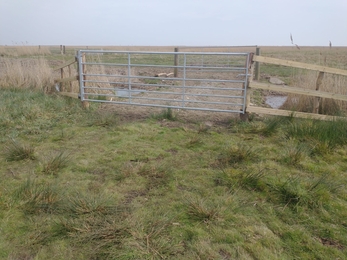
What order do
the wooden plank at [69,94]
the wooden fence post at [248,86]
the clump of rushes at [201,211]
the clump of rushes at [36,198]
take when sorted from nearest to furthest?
the clump of rushes at [201,211] < the clump of rushes at [36,198] < the wooden fence post at [248,86] < the wooden plank at [69,94]

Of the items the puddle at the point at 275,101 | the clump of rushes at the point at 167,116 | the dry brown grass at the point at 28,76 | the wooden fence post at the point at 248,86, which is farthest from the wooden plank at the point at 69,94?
the puddle at the point at 275,101

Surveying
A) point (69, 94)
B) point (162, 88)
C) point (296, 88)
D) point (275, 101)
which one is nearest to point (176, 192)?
point (296, 88)

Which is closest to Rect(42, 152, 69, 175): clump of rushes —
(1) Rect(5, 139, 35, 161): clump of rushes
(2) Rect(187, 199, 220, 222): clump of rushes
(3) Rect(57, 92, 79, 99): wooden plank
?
(1) Rect(5, 139, 35, 161): clump of rushes

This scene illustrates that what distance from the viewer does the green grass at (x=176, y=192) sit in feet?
8.72

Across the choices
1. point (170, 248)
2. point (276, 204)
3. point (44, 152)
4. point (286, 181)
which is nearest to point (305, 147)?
point (286, 181)

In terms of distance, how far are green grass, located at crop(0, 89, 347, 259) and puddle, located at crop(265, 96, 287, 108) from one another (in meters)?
3.10

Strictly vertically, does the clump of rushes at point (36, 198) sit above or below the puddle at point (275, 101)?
below

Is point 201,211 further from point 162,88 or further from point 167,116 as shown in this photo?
point 162,88

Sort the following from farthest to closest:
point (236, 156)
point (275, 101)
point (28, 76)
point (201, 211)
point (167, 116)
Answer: point (28, 76) < point (275, 101) < point (167, 116) < point (236, 156) < point (201, 211)

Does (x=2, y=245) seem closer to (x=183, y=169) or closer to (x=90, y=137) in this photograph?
(x=183, y=169)

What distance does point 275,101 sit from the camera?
9.74 m

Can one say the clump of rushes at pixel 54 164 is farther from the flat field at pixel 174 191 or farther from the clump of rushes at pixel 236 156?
the clump of rushes at pixel 236 156

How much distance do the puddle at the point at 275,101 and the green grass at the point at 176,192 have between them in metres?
3.10

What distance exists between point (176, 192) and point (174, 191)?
0.11 feet
